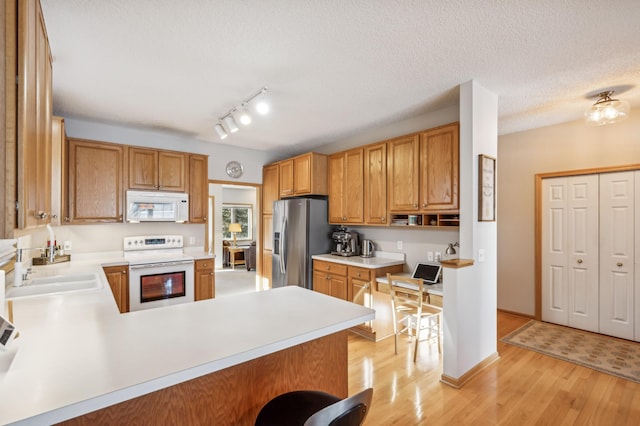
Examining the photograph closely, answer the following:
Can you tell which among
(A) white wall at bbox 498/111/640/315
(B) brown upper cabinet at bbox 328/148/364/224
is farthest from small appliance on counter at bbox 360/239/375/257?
(A) white wall at bbox 498/111/640/315

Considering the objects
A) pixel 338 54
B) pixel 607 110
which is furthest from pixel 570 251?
pixel 338 54

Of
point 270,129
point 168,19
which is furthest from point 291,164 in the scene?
point 168,19

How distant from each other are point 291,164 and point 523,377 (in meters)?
3.77

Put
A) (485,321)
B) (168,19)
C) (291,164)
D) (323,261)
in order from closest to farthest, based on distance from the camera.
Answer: (168,19), (485,321), (323,261), (291,164)

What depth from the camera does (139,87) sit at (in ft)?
9.06

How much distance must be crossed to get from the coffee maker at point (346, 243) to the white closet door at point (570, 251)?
246 cm

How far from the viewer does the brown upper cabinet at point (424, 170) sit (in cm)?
296

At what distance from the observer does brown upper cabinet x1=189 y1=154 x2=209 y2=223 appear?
4.19 m

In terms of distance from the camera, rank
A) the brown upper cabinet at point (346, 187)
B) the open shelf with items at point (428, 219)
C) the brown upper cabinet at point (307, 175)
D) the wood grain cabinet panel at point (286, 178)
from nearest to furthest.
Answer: the open shelf with items at point (428, 219) → the brown upper cabinet at point (346, 187) → the brown upper cabinet at point (307, 175) → the wood grain cabinet panel at point (286, 178)

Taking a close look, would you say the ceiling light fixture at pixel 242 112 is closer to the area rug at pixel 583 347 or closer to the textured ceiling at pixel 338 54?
the textured ceiling at pixel 338 54

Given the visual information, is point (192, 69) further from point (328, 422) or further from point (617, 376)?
point (617, 376)

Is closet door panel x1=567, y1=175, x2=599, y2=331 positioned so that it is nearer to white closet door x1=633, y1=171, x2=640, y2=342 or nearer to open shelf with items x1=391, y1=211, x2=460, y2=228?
white closet door x1=633, y1=171, x2=640, y2=342

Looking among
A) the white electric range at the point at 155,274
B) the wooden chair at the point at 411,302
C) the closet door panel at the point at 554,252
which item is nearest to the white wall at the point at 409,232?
the wooden chair at the point at 411,302

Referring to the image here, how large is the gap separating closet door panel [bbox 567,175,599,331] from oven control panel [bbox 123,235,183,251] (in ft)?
16.9
